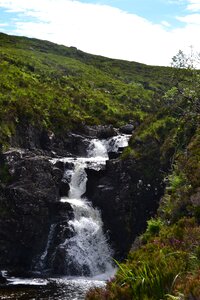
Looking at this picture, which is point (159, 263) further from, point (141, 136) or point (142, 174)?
point (141, 136)

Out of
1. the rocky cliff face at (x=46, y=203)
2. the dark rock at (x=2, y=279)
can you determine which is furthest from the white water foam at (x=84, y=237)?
the dark rock at (x=2, y=279)

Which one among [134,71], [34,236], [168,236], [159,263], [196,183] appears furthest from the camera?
[134,71]

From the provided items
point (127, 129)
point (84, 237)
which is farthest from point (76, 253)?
point (127, 129)

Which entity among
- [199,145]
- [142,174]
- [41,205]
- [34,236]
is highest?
[199,145]

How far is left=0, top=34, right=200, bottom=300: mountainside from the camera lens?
11.5 metres

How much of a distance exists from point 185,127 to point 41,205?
14.5 m

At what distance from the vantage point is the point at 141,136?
1650 inches

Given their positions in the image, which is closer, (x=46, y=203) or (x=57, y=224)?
(x=57, y=224)

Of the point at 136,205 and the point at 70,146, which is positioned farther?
the point at 70,146

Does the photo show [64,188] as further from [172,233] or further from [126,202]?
[172,233]

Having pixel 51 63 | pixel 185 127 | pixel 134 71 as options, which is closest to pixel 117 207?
pixel 185 127

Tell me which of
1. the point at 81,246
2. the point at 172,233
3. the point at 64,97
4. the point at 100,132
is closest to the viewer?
the point at 172,233

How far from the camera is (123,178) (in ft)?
131

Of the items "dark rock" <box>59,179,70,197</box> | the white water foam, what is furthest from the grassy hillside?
the white water foam
